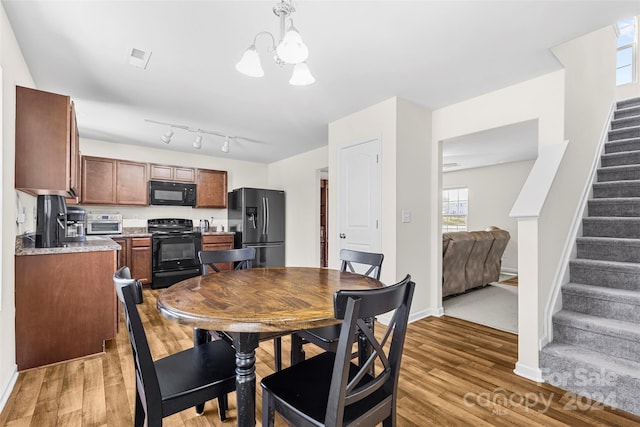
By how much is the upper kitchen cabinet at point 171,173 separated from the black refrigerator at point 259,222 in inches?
32.2

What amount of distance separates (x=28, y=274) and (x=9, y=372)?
2.13 feet

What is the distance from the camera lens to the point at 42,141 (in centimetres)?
221

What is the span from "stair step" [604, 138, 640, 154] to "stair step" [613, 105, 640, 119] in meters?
0.74

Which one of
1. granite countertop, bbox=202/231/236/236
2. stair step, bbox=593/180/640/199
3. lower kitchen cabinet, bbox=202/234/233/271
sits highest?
stair step, bbox=593/180/640/199

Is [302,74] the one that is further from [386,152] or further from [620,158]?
[620,158]

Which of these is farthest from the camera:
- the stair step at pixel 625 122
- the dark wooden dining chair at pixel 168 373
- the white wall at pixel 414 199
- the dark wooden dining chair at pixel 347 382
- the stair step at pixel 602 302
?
the stair step at pixel 625 122

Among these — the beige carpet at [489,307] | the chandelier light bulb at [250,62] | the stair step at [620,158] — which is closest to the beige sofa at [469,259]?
the beige carpet at [489,307]

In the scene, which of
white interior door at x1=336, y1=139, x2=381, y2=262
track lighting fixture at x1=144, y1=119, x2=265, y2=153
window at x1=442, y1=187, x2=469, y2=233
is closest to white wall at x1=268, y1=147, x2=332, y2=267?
track lighting fixture at x1=144, y1=119, x2=265, y2=153

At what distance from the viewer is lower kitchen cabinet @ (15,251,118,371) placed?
2.16 meters

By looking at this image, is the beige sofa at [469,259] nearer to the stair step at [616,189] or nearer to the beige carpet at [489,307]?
the beige carpet at [489,307]

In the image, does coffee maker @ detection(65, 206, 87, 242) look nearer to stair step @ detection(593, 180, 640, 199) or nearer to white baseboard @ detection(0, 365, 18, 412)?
white baseboard @ detection(0, 365, 18, 412)

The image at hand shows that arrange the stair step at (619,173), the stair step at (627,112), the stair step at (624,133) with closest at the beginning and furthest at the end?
the stair step at (619,173)
the stair step at (624,133)
the stair step at (627,112)

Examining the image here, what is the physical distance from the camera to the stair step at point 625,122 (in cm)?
344

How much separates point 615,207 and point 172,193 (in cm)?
590
